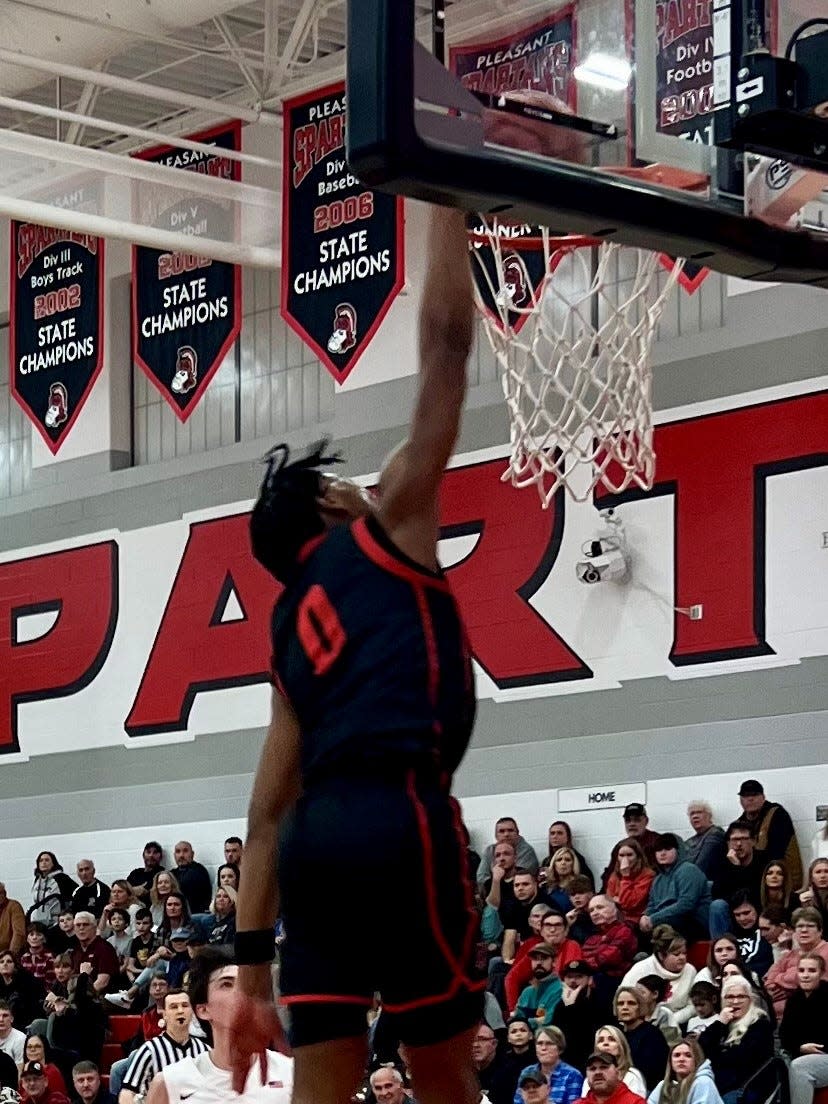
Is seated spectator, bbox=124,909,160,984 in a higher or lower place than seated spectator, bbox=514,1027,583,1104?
higher

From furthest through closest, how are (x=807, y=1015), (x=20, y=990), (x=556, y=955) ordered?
(x=20, y=990) → (x=556, y=955) → (x=807, y=1015)

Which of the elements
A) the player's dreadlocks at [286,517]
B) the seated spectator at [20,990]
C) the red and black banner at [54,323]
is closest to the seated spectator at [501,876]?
the seated spectator at [20,990]

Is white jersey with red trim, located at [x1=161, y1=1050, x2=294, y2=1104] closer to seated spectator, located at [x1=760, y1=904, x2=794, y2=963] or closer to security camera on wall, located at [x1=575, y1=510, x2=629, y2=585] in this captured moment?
seated spectator, located at [x1=760, y1=904, x2=794, y2=963]

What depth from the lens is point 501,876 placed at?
14.8 metres

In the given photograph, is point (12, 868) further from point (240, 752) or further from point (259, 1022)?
point (259, 1022)

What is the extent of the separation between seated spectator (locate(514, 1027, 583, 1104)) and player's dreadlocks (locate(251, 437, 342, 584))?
26.8 ft

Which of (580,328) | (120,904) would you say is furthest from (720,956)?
(120,904)

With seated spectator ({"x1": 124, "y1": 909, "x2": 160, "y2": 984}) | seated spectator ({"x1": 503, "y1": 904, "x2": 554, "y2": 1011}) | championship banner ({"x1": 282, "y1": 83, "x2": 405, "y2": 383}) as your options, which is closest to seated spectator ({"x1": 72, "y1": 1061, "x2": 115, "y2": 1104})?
seated spectator ({"x1": 124, "y1": 909, "x2": 160, "y2": 984})

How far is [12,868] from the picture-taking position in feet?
65.7

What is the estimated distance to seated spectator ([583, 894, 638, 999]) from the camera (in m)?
13.0

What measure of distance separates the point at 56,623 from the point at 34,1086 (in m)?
7.15

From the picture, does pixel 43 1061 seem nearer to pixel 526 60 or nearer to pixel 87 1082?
pixel 87 1082

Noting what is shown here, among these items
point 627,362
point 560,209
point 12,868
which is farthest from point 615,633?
point 560,209

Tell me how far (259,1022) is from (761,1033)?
7518 millimetres
